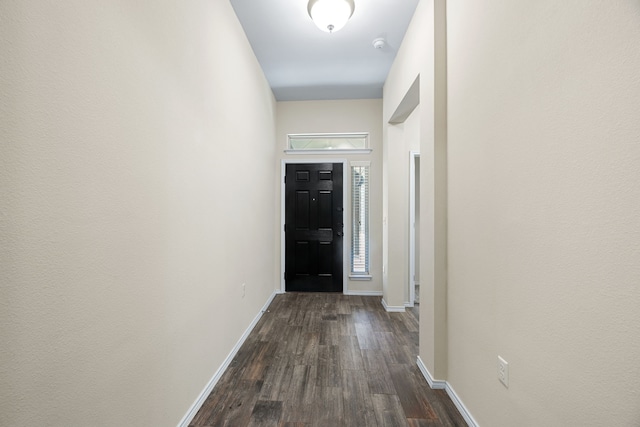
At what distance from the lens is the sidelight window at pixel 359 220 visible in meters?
4.21

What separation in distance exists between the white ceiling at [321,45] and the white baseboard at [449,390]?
9.44 feet

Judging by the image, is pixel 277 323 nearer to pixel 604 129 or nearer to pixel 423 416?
pixel 423 416

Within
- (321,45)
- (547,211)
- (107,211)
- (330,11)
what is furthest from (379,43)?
(107,211)

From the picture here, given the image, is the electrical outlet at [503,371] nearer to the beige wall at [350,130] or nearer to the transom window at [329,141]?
the beige wall at [350,130]

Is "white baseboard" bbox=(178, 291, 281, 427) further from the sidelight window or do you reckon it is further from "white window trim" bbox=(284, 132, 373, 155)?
"white window trim" bbox=(284, 132, 373, 155)

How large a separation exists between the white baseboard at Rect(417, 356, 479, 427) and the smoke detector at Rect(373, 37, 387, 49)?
2890 mm

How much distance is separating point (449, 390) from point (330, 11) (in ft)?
9.18

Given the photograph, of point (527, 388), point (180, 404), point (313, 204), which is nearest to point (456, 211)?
point (527, 388)

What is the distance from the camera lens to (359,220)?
422 cm

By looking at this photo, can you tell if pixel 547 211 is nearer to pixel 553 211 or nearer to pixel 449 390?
pixel 553 211

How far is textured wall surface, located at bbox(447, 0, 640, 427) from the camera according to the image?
76 centimetres

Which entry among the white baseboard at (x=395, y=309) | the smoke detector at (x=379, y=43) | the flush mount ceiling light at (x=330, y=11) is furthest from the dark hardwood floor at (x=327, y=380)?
the smoke detector at (x=379, y=43)

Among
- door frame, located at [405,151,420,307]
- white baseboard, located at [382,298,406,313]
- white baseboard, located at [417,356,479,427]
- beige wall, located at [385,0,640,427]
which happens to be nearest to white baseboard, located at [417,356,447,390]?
white baseboard, located at [417,356,479,427]

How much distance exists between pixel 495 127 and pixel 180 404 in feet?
6.98
